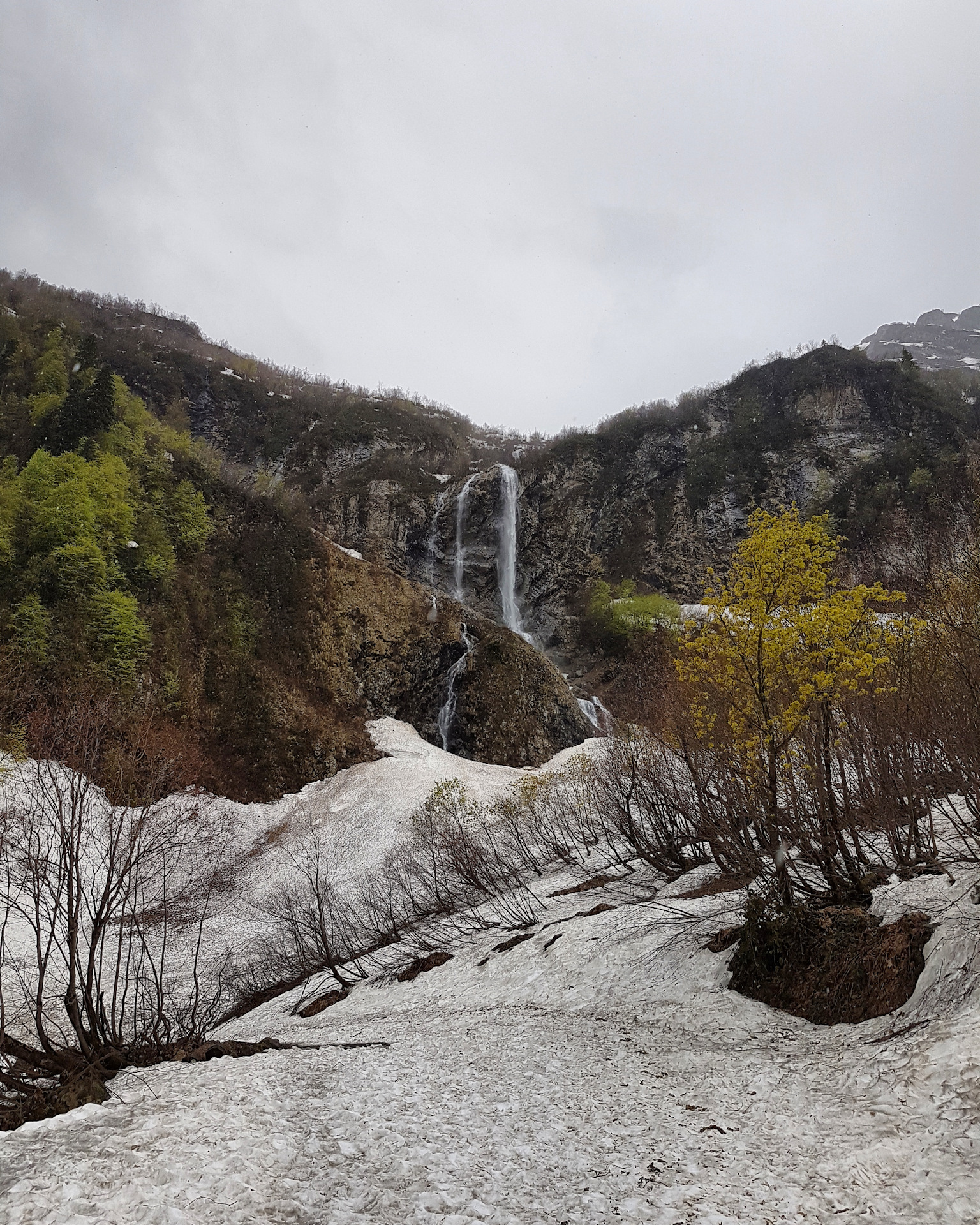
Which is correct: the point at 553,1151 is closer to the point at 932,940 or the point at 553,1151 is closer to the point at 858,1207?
the point at 858,1207

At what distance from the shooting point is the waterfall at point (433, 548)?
208 ft

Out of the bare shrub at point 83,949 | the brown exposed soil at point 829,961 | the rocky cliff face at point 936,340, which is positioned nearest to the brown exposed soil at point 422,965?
the bare shrub at point 83,949

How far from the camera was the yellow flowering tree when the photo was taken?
29.2 ft

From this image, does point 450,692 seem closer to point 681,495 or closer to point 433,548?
point 433,548

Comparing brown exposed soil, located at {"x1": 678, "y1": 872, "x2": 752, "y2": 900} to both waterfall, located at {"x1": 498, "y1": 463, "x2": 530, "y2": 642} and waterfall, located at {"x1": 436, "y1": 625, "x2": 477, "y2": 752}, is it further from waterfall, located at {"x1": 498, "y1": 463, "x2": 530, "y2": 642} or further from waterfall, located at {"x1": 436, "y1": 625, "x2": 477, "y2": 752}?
waterfall, located at {"x1": 498, "y1": 463, "x2": 530, "y2": 642}

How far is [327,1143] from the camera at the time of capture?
5355mm

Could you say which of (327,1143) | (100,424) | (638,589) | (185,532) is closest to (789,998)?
(327,1143)

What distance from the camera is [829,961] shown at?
25.5 feet

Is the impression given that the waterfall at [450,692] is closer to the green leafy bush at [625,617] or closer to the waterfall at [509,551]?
the green leafy bush at [625,617]

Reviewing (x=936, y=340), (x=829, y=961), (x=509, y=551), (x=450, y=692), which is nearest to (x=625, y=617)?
(x=509, y=551)

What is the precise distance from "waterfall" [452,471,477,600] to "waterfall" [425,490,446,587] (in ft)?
6.39

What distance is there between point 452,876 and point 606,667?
36349 millimetres

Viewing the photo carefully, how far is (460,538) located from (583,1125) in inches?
2403

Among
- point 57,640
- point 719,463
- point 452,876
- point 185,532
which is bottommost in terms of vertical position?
point 452,876
